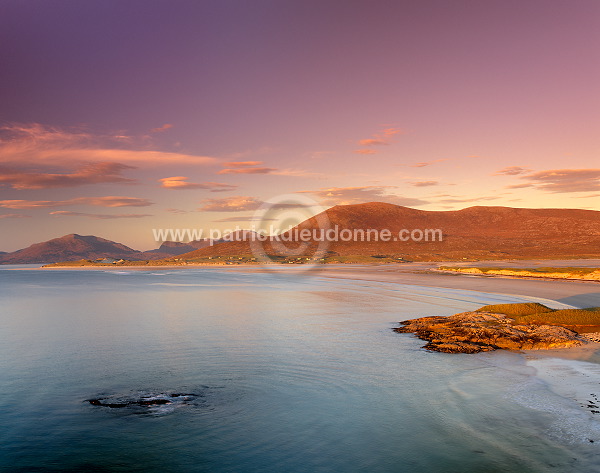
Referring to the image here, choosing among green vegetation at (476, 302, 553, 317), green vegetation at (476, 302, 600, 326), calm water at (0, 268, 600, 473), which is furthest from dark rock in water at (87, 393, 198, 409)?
green vegetation at (476, 302, 553, 317)

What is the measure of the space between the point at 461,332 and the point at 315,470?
17890mm

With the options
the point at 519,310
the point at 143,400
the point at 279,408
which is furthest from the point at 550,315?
the point at 143,400

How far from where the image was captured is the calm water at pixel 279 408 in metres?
10.6

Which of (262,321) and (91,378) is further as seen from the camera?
(262,321)

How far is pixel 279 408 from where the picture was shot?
14.4m

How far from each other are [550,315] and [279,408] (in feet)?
73.8

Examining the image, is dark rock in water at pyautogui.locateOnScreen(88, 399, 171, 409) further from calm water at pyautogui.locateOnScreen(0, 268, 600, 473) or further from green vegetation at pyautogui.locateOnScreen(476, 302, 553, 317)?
green vegetation at pyautogui.locateOnScreen(476, 302, 553, 317)

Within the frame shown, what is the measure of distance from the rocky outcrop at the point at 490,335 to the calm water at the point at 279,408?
1482 millimetres

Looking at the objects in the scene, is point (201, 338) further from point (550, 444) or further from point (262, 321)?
point (550, 444)

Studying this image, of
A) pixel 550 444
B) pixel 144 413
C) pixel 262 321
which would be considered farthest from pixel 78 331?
pixel 550 444

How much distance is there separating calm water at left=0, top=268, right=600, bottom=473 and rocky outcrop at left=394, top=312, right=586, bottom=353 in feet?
4.86

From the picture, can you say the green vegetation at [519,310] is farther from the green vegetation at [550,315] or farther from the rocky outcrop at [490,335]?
the rocky outcrop at [490,335]

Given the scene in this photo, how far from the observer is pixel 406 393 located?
15.9 metres

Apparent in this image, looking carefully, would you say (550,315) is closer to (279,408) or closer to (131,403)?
(279,408)
